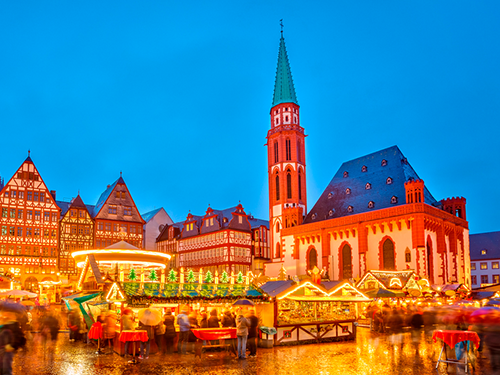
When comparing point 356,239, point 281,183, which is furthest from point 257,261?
point 356,239

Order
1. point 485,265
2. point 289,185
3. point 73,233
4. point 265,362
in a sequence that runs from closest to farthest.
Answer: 1. point 265,362
2. point 289,185
3. point 73,233
4. point 485,265

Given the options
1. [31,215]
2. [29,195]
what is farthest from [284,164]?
[31,215]

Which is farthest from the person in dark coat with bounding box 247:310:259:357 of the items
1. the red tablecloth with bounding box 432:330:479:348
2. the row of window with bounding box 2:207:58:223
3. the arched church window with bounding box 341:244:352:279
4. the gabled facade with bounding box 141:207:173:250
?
the gabled facade with bounding box 141:207:173:250

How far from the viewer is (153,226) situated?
72.7m

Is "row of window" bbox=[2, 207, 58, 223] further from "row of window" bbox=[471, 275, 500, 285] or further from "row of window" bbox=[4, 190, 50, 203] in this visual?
"row of window" bbox=[471, 275, 500, 285]

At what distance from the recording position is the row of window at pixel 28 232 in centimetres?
5322

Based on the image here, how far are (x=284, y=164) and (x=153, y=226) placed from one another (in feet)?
82.7

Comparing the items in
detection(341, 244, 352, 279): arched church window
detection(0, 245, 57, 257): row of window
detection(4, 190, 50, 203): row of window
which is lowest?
detection(341, 244, 352, 279): arched church window

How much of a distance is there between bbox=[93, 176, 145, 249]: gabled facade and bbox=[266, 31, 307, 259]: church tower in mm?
17519

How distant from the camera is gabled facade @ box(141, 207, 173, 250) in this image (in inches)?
2798

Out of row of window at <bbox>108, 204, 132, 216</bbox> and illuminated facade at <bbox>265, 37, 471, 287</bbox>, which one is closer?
illuminated facade at <bbox>265, 37, 471, 287</bbox>

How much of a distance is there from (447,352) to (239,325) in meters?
6.30

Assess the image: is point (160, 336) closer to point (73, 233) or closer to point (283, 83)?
point (73, 233)

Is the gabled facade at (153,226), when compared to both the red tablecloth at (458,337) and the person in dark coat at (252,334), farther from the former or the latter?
the red tablecloth at (458,337)
